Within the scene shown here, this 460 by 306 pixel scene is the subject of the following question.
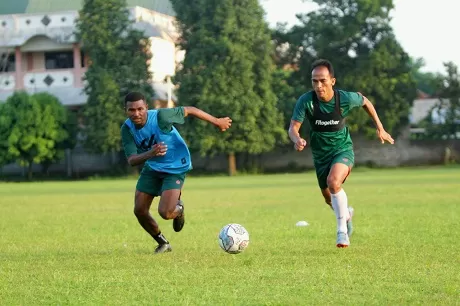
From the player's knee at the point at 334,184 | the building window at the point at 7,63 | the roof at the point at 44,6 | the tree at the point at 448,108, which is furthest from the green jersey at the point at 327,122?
the roof at the point at 44,6

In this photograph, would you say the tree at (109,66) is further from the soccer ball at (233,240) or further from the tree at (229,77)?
the soccer ball at (233,240)

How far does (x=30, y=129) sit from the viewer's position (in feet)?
172

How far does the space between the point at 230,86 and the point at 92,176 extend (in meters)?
10.8

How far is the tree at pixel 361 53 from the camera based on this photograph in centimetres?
5375

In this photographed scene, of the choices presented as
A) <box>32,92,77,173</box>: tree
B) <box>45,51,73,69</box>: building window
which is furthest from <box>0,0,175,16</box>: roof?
<box>32,92,77,173</box>: tree

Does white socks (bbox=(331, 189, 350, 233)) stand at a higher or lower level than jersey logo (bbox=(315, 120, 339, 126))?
lower

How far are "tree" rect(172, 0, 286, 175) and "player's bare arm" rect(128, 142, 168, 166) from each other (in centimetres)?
4039

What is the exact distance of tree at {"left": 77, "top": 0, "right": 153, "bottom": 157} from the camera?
52.8 m

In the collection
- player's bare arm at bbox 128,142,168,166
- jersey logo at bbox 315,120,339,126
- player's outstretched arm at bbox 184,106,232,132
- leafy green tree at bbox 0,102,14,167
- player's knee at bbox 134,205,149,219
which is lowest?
leafy green tree at bbox 0,102,14,167

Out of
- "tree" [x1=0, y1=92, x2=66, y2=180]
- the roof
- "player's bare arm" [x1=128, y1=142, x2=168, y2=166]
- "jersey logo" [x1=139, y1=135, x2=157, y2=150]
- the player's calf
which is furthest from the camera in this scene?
the roof

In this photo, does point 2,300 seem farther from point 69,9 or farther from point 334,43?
point 69,9

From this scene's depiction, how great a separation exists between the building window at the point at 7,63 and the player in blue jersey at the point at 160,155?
166 feet

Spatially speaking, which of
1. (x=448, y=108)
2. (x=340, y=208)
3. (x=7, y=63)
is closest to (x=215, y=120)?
(x=340, y=208)

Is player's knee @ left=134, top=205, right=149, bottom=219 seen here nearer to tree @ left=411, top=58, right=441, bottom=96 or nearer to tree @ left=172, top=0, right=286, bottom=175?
tree @ left=172, top=0, right=286, bottom=175
